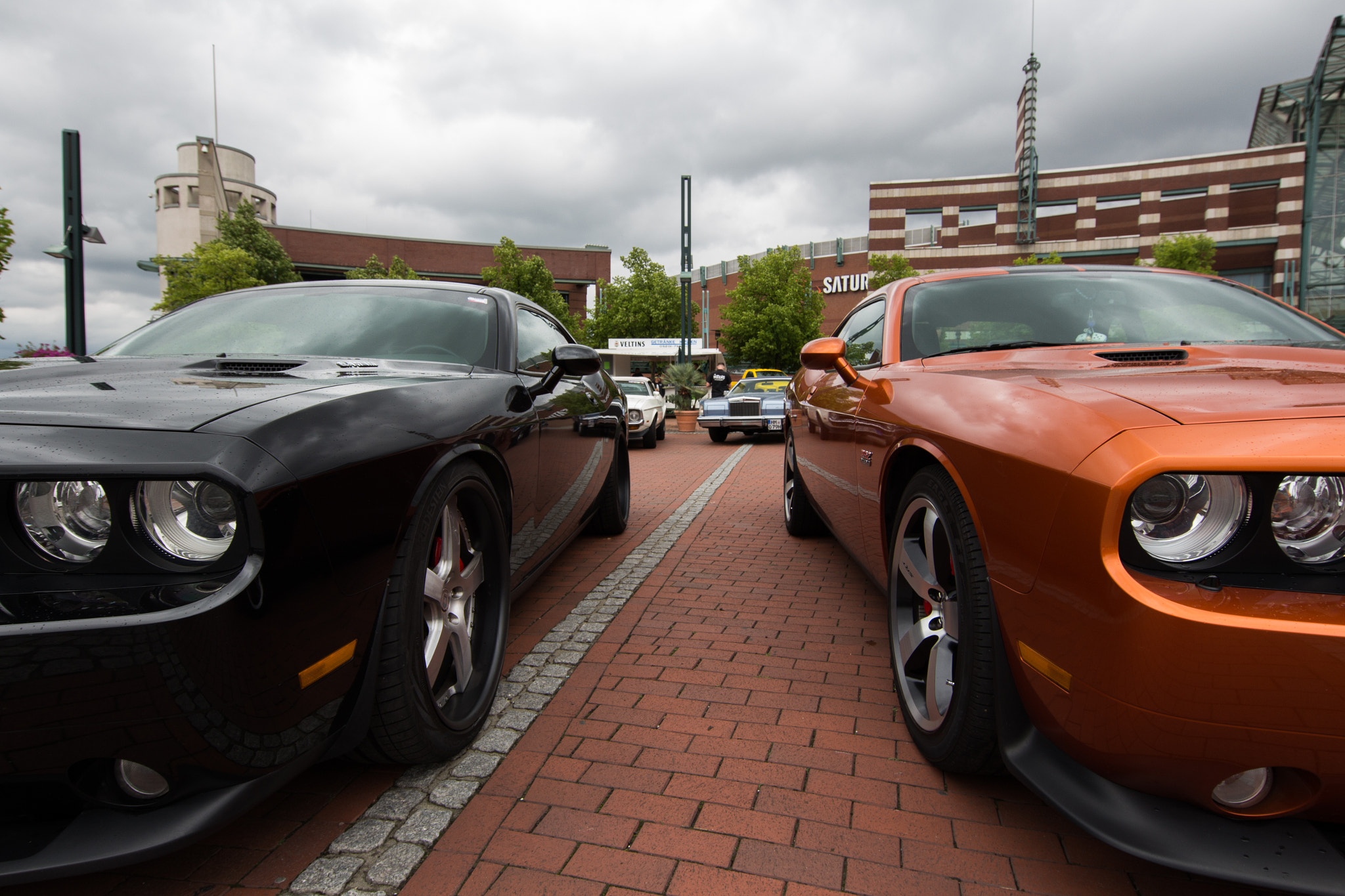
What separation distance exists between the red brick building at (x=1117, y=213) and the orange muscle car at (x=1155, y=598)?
161 ft

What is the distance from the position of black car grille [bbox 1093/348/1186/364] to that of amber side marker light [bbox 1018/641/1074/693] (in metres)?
0.97

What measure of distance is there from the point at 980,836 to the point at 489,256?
54.8 m

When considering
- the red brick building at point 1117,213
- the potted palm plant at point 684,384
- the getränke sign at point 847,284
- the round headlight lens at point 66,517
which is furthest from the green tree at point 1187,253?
the round headlight lens at point 66,517

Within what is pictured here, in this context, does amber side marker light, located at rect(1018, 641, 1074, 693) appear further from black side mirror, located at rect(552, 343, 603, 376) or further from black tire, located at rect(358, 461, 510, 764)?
black side mirror, located at rect(552, 343, 603, 376)

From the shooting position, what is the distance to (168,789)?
1298 mm

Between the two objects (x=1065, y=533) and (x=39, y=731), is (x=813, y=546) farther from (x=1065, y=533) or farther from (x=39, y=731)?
(x=39, y=731)

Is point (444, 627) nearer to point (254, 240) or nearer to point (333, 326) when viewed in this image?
point (333, 326)

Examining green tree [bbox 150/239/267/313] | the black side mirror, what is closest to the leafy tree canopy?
green tree [bbox 150/239/267/313]

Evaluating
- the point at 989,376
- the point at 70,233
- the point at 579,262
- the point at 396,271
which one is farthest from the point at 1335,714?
the point at 579,262

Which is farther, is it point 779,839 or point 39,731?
point 779,839

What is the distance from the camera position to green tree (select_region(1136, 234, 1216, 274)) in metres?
33.8

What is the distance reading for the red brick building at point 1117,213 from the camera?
41031 mm

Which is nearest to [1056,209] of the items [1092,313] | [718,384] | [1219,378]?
[718,384]

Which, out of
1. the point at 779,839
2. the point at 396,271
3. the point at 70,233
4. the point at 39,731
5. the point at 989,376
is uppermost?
the point at 396,271
